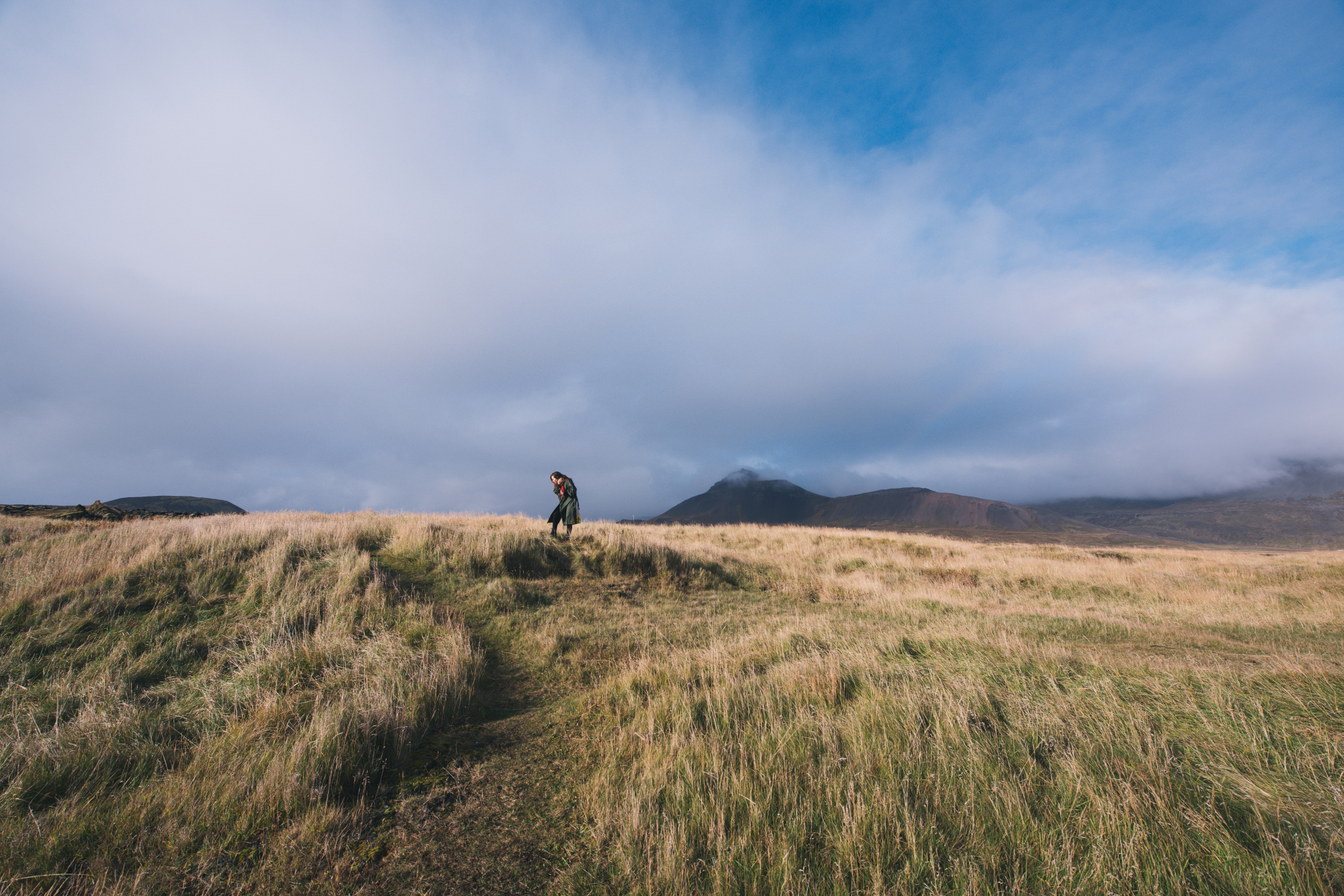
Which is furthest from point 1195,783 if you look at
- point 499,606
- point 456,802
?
point 499,606

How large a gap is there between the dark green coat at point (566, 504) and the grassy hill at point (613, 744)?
5.65 metres

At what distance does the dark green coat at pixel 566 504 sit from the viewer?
619 inches

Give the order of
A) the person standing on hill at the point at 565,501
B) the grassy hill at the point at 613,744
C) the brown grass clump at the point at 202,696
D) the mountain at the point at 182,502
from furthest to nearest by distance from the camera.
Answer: the mountain at the point at 182,502 → the person standing on hill at the point at 565,501 → the brown grass clump at the point at 202,696 → the grassy hill at the point at 613,744

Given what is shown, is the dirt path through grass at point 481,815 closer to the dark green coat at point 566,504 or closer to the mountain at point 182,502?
the dark green coat at point 566,504

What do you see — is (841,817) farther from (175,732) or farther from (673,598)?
(673,598)

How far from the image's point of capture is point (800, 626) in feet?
30.1

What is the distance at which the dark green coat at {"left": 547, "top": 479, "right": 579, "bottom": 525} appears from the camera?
15711 millimetres

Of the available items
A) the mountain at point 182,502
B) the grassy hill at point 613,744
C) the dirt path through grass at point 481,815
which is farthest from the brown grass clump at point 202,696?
the mountain at point 182,502

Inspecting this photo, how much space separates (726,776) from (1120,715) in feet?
12.9

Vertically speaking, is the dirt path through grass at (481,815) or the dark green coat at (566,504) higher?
the dark green coat at (566,504)

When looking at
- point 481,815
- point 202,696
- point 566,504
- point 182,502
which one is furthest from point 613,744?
point 182,502

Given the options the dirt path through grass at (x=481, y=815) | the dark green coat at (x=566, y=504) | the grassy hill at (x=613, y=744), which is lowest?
the dirt path through grass at (x=481, y=815)

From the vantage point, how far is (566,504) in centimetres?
1577

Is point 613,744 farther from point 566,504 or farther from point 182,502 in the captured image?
point 182,502
